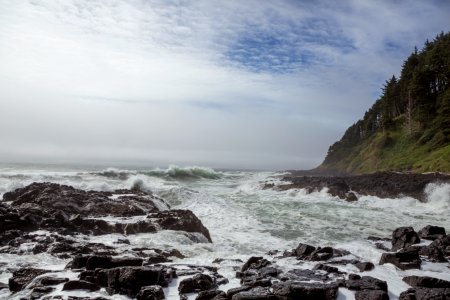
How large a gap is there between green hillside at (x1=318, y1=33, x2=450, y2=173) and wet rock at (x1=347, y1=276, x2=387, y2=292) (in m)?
34.8

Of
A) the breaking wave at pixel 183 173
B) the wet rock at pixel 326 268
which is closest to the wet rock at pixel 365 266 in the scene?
the wet rock at pixel 326 268

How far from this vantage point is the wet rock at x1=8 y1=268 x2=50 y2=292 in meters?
8.89

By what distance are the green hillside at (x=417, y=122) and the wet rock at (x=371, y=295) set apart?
35574mm

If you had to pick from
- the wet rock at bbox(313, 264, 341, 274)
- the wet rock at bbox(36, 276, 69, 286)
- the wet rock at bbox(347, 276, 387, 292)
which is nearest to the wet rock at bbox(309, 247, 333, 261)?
the wet rock at bbox(313, 264, 341, 274)

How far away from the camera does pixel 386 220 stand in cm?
2391

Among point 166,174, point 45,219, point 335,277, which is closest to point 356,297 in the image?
point 335,277

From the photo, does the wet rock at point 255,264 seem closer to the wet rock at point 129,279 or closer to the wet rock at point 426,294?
the wet rock at point 129,279

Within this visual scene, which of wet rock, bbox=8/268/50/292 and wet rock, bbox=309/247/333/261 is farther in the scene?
wet rock, bbox=309/247/333/261

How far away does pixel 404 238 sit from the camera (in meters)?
14.2

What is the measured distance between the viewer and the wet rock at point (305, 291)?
26.2 ft

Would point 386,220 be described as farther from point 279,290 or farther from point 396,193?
point 279,290

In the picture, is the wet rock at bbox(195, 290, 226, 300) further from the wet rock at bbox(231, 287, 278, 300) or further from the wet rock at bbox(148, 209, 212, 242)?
the wet rock at bbox(148, 209, 212, 242)

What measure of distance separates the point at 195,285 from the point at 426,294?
5031 millimetres

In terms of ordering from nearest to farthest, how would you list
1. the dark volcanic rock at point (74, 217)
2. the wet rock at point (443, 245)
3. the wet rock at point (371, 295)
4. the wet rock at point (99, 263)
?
the wet rock at point (371, 295)
the wet rock at point (99, 263)
the wet rock at point (443, 245)
the dark volcanic rock at point (74, 217)
